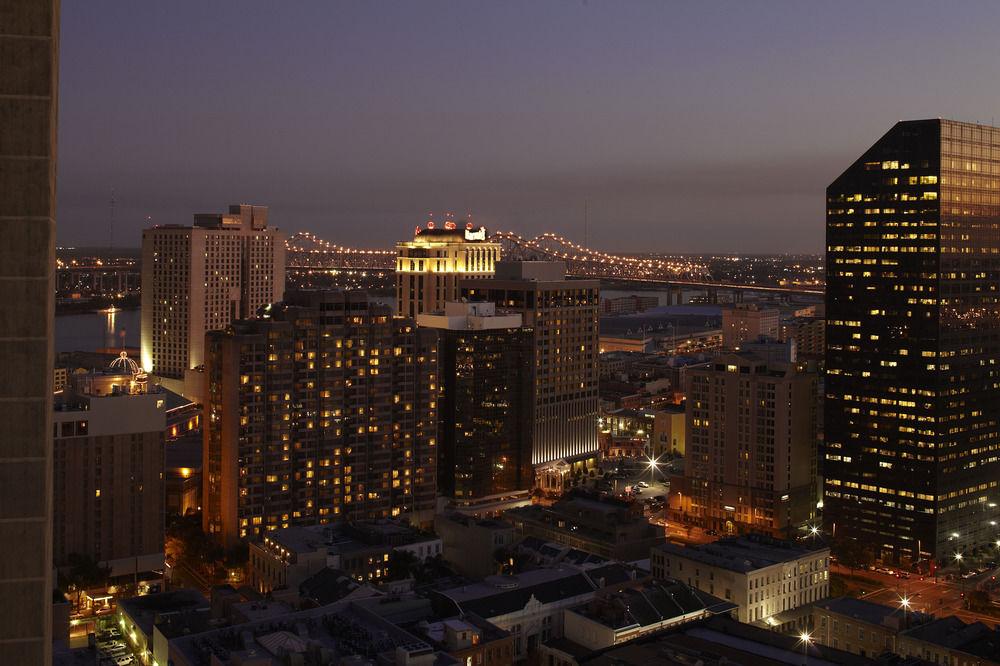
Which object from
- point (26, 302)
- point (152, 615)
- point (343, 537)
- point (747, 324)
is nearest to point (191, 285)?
point (747, 324)

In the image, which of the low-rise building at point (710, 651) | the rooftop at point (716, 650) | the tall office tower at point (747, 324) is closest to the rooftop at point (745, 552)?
the low-rise building at point (710, 651)

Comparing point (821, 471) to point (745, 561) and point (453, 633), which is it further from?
point (453, 633)

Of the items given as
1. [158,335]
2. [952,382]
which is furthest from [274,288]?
[952,382]

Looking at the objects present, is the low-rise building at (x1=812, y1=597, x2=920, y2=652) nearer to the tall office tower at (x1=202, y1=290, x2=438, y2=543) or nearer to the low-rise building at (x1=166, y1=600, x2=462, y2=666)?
the low-rise building at (x1=166, y1=600, x2=462, y2=666)

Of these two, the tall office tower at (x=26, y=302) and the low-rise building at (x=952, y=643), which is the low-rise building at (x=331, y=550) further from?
the tall office tower at (x=26, y=302)

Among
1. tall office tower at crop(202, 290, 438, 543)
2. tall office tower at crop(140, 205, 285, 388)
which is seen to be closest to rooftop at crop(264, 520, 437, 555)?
tall office tower at crop(202, 290, 438, 543)

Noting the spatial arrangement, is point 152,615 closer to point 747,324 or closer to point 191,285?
point 191,285

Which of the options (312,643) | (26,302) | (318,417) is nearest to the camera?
(26,302)
